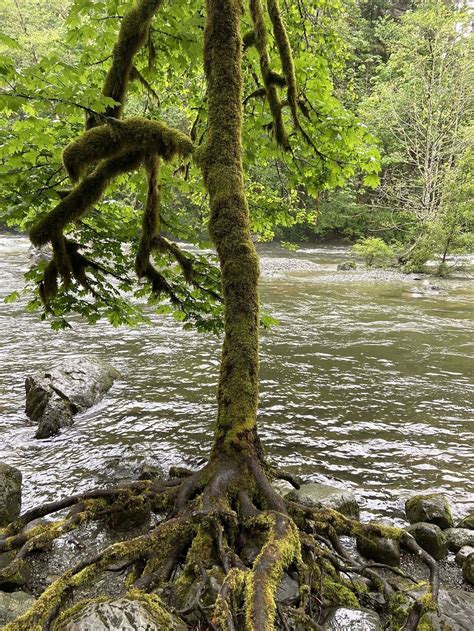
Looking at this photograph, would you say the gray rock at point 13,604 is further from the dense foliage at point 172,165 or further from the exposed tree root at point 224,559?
the dense foliage at point 172,165

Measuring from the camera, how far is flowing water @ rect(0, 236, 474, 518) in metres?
6.12

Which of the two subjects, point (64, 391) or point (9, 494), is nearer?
point (9, 494)

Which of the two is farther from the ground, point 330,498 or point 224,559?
point 224,559

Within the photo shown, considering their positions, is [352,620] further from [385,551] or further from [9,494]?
[9,494]

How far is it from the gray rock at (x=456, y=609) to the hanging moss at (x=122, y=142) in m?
4.32

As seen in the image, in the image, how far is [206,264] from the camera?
238 inches

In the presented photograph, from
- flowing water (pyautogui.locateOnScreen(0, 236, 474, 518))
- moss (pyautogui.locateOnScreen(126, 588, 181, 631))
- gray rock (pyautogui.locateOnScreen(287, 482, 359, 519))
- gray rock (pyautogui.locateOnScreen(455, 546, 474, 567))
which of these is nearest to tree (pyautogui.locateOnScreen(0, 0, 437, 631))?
moss (pyautogui.locateOnScreen(126, 588, 181, 631))

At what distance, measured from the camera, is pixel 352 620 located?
3.09 metres

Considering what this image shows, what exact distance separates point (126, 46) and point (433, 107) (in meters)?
31.1

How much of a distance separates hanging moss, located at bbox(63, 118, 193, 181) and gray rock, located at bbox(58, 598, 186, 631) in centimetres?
349

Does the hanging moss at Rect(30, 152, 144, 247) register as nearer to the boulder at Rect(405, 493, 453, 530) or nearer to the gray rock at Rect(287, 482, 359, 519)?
the gray rock at Rect(287, 482, 359, 519)

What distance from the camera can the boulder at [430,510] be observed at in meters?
4.88

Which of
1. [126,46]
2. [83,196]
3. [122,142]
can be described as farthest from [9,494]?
[126,46]

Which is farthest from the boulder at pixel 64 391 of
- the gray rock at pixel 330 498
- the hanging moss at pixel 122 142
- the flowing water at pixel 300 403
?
the hanging moss at pixel 122 142
